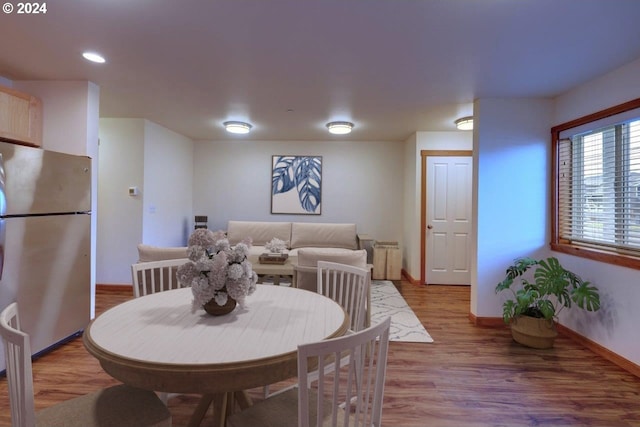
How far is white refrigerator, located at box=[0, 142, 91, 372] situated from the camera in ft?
7.12

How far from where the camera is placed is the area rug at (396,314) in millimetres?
2947

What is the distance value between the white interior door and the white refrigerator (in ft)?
14.2

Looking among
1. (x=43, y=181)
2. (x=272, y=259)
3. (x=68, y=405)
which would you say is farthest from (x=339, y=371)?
(x=43, y=181)

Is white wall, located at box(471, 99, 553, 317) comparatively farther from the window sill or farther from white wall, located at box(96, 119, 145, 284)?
white wall, located at box(96, 119, 145, 284)

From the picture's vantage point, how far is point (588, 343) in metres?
2.77

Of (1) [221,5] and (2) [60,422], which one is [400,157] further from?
(2) [60,422]

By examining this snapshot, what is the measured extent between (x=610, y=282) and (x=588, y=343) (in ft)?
2.06

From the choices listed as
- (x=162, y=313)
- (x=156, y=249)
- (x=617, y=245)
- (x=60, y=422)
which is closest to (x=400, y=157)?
(x=617, y=245)

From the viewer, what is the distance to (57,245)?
2551 millimetres

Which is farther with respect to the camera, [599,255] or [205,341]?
[599,255]

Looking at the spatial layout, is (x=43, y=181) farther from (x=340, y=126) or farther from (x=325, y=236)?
(x=325, y=236)

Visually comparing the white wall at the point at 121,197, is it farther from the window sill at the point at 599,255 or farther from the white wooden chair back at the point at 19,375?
the window sill at the point at 599,255

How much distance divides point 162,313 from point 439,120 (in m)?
3.90

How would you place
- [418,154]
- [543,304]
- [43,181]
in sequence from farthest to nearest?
1. [418,154]
2. [543,304]
3. [43,181]
